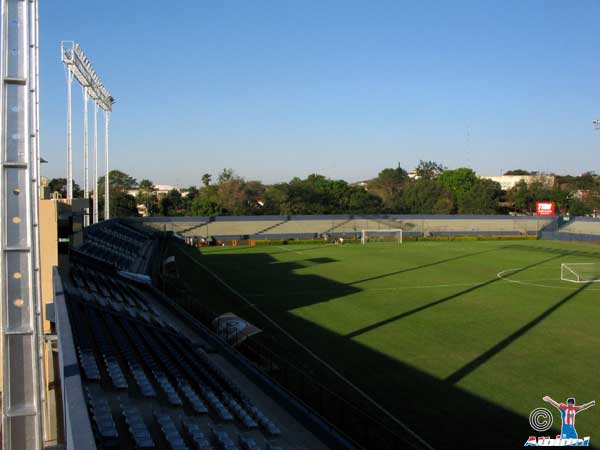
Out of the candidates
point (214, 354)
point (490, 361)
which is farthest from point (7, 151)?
point (490, 361)

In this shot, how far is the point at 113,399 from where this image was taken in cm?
764

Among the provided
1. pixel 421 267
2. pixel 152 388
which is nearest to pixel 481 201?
pixel 421 267

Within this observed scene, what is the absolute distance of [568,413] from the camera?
1287 cm

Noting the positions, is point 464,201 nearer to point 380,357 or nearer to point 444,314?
point 444,314

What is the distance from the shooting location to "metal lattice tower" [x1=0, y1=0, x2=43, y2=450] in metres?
6.86

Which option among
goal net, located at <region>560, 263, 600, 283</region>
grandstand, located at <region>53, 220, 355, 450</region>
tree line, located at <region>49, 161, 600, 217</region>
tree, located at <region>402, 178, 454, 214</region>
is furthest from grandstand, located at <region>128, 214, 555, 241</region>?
grandstand, located at <region>53, 220, 355, 450</region>

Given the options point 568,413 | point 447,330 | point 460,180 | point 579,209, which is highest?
point 460,180

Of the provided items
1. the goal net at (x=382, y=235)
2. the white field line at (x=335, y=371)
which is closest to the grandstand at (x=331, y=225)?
the goal net at (x=382, y=235)

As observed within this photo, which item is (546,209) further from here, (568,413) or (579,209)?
(568,413)

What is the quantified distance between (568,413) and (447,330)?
8060mm

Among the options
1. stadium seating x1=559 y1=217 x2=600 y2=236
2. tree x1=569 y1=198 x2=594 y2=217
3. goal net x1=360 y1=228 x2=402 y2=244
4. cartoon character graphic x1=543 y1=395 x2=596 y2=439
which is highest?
tree x1=569 y1=198 x2=594 y2=217

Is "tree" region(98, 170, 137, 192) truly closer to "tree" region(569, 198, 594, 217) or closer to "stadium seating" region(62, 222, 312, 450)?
"tree" region(569, 198, 594, 217)

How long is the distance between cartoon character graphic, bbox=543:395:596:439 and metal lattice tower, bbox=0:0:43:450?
10.3 m

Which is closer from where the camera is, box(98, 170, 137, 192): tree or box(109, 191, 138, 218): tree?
box(109, 191, 138, 218): tree
